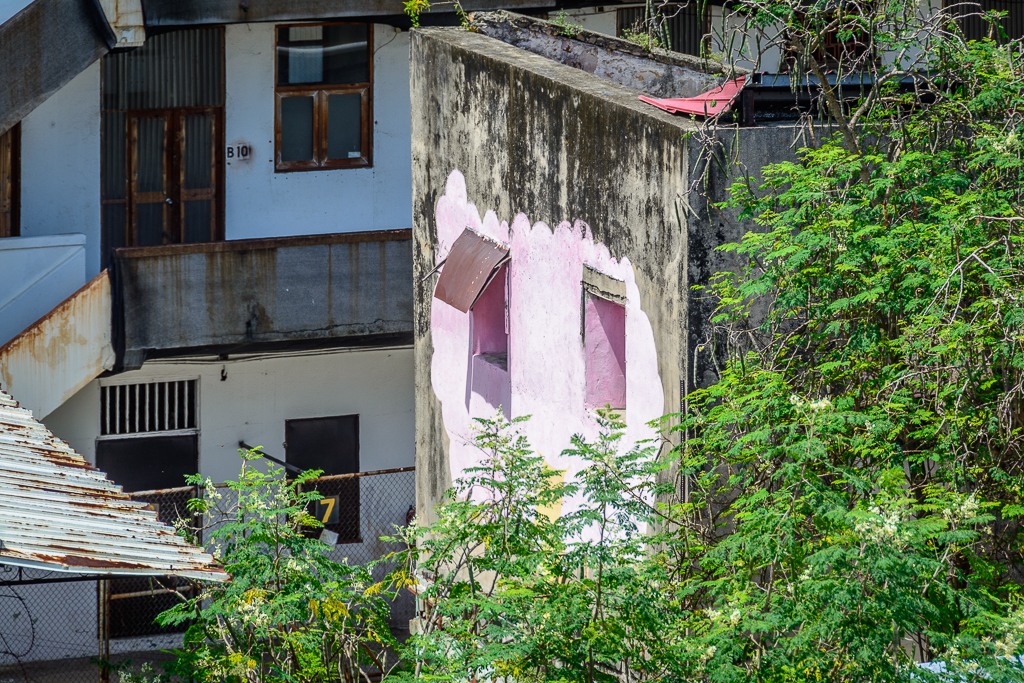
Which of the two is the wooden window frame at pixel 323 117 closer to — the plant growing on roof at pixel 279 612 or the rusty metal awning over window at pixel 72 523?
the rusty metal awning over window at pixel 72 523

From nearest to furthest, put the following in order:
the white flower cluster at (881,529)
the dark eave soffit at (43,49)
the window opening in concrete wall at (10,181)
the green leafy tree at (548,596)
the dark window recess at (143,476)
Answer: the white flower cluster at (881,529), the green leafy tree at (548,596), the dark eave soffit at (43,49), the window opening in concrete wall at (10,181), the dark window recess at (143,476)

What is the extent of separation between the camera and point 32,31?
1173 cm

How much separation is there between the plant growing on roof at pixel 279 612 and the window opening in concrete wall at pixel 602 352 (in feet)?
6.14

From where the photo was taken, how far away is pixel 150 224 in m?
14.9

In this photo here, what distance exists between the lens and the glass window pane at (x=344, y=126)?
15.2m

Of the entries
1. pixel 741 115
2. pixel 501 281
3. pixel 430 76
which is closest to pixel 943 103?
pixel 741 115

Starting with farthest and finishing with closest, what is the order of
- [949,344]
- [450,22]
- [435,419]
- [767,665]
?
1. [450,22]
2. [435,419]
3. [949,344]
4. [767,665]

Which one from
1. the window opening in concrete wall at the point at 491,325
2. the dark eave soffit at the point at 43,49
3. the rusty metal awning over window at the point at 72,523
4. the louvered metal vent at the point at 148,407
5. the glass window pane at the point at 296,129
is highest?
the dark eave soffit at the point at 43,49

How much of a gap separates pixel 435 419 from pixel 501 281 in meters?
1.94

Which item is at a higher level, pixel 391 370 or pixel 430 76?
pixel 430 76

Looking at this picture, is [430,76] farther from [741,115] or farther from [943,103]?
[943,103]

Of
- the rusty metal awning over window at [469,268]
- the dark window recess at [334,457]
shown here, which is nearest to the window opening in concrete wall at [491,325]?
the rusty metal awning over window at [469,268]

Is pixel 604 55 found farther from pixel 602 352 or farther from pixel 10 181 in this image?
pixel 10 181

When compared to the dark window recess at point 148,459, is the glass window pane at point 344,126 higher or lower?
higher
